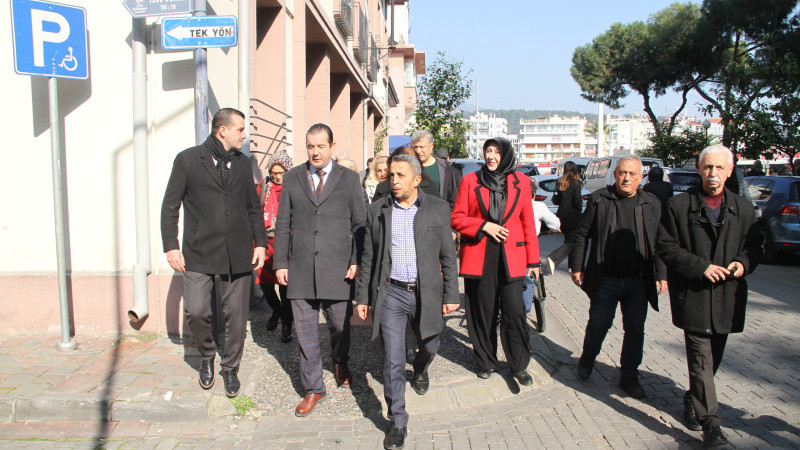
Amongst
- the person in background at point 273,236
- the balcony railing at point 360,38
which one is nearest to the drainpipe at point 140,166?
the person in background at point 273,236

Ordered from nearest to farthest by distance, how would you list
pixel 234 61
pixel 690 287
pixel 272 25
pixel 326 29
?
pixel 690 287 → pixel 234 61 → pixel 272 25 → pixel 326 29

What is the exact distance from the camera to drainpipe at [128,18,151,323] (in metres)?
5.63

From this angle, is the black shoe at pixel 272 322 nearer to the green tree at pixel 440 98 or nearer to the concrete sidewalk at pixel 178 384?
the concrete sidewalk at pixel 178 384

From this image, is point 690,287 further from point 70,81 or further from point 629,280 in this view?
point 70,81

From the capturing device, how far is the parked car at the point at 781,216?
442 inches

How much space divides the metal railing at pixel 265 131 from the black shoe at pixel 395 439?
15.2ft

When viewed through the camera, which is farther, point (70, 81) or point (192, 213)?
point (70, 81)

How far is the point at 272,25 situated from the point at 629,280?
6.75 m

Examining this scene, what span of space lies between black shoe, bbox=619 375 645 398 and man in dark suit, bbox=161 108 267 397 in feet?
9.82

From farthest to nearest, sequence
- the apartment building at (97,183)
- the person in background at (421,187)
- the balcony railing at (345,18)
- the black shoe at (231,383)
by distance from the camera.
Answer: the balcony railing at (345,18) → the apartment building at (97,183) → the person in background at (421,187) → the black shoe at (231,383)

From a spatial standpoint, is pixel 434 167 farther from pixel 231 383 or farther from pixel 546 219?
pixel 231 383

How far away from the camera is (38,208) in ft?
19.3

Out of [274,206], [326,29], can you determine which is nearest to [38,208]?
[274,206]

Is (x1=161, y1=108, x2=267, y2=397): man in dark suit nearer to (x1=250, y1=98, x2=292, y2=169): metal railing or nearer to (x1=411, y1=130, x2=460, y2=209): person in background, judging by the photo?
(x1=411, y1=130, x2=460, y2=209): person in background
